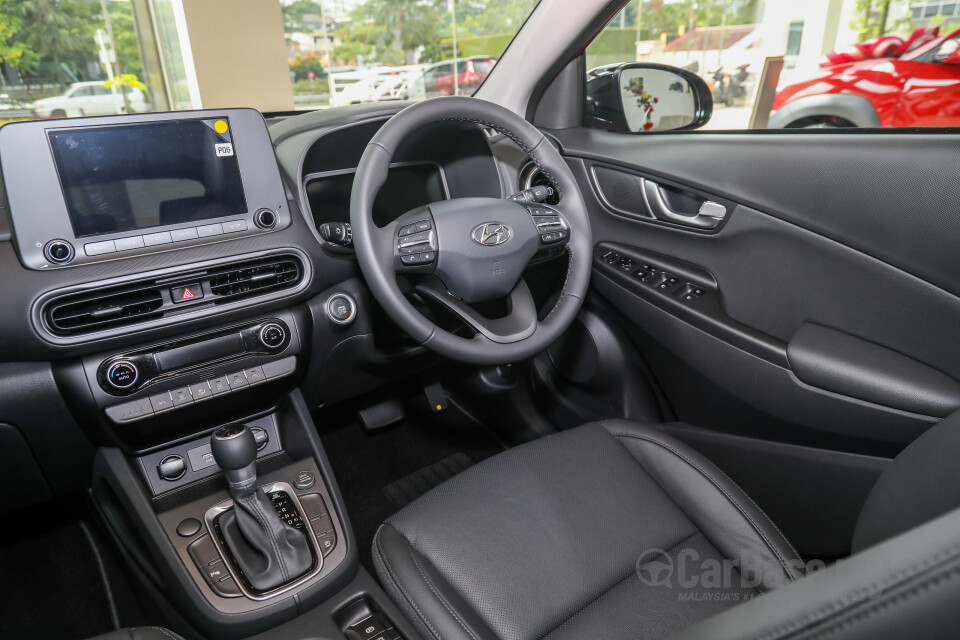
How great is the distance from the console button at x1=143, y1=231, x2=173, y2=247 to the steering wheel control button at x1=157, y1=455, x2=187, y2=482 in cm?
49

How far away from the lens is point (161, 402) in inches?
50.9

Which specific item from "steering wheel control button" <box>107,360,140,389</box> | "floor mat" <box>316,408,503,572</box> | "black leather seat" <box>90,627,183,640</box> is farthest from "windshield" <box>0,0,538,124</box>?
"black leather seat" <box>90,627,183,640</box>

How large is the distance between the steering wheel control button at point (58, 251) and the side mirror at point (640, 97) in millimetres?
1404

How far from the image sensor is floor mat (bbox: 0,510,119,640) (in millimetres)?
1567

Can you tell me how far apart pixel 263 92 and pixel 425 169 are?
15.9 ft

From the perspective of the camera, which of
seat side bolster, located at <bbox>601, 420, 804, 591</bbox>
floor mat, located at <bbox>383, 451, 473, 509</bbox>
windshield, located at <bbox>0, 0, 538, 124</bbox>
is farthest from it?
windshield, located at <bbox>0, 0, 538, 124</bbox>

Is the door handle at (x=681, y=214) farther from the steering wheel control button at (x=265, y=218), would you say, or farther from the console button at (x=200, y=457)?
the console button at (x=200, y=457)

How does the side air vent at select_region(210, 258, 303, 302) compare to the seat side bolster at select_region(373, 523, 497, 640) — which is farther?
the side air vent at select_region(210, 258, 303, 302)

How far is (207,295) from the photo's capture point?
1.28 meters

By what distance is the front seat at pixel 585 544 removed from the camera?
974 millimetres

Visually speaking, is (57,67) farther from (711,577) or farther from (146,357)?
(711,577)

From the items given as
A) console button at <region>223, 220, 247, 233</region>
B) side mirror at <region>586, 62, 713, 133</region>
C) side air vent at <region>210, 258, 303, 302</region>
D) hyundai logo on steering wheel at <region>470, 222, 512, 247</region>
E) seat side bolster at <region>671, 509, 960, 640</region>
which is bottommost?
side air vent at <region>210, 258, 303, 302</region>

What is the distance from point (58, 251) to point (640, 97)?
1.56 metres

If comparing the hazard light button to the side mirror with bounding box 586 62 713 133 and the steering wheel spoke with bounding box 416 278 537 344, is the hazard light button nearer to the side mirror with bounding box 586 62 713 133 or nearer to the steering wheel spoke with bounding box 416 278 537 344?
the steering wheel spoke with bounding box 416 278 537 344
